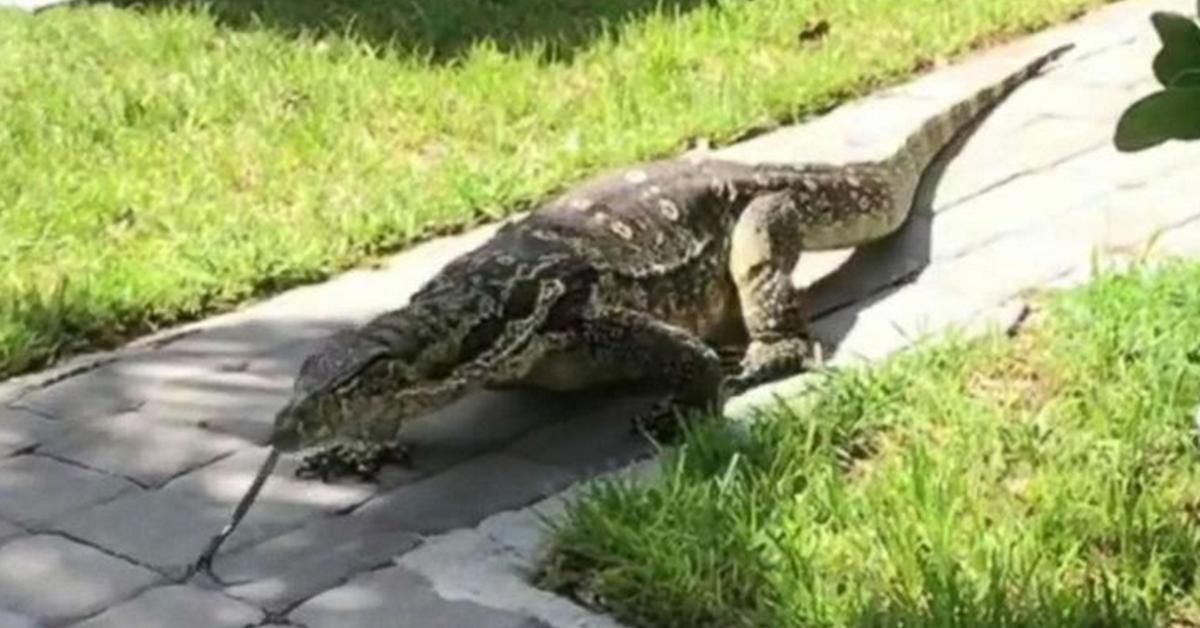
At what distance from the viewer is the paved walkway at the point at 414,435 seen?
13.4 ft

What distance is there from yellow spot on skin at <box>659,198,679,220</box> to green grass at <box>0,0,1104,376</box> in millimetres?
953

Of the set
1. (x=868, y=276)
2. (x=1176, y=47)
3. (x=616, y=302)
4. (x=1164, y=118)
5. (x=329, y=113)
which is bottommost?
(x=868, y=276)

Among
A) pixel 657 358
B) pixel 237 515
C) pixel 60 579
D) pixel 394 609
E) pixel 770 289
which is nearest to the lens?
pixel 394 609

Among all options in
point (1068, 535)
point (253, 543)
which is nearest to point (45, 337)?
point (253, 543)

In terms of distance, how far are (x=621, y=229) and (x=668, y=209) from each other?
17cm

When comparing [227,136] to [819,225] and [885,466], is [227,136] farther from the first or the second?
[885,466]

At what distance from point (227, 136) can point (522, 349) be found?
7.38 ft

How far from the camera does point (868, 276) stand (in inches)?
218

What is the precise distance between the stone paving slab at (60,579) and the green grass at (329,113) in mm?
968

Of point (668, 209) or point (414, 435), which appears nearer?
point (414, 435)

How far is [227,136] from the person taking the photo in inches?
261

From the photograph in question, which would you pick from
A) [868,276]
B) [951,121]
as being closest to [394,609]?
[868,276]

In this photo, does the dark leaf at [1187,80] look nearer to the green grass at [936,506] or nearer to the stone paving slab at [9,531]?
the green grass at [936,506]

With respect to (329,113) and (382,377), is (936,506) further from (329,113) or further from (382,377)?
(329,113)
